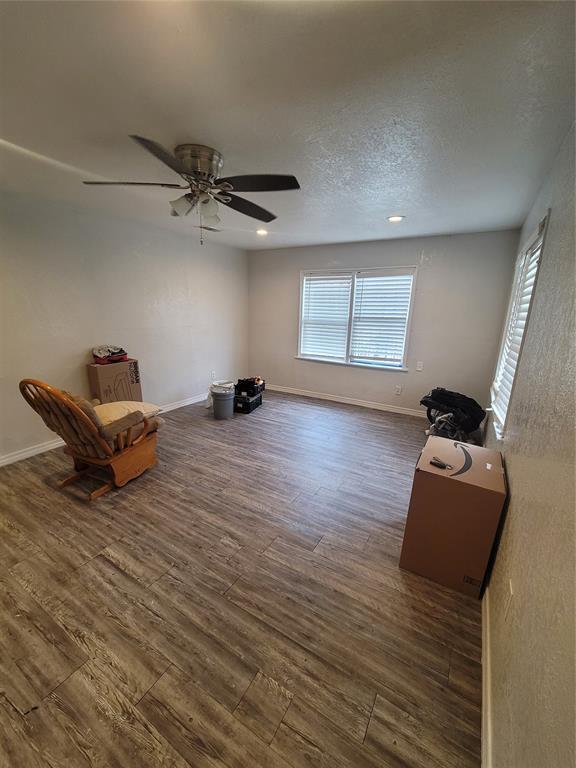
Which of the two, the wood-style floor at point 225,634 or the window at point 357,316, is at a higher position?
the window at point 357,316

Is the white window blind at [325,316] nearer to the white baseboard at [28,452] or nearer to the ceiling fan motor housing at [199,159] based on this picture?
the ceiling fan motor housing at [199,159]

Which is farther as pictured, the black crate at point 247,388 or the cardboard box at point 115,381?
the black crate at point 247,388

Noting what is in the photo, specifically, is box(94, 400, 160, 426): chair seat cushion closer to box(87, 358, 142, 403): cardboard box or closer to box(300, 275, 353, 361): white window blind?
box(87, 358, 142, 403): cardboard box

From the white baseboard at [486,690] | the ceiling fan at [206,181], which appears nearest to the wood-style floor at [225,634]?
the white baseboard at [486,690]

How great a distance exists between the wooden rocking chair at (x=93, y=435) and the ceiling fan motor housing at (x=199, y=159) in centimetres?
175

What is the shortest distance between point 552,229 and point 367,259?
2.91 m

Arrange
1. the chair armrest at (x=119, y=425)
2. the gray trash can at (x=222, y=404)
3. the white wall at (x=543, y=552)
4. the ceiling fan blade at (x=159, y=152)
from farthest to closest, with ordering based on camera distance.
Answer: the gray trash can at (x=222, y=404), the chair armrest at (x=119, y=425), the ceiling fan blade at (x=159, y=152), the white wall at (x=543, y=552)

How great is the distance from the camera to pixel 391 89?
50.9 inches

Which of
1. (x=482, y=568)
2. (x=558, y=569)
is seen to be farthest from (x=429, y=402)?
(x=558, y=569)

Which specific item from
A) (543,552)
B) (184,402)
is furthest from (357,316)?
(543,552)

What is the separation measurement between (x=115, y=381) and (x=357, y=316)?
354 centimetres

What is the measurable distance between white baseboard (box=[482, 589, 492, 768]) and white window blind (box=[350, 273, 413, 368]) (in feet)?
11.0

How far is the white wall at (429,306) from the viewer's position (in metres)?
3.73

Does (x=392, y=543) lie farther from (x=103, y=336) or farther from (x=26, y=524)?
(x=103, y=336)
